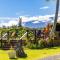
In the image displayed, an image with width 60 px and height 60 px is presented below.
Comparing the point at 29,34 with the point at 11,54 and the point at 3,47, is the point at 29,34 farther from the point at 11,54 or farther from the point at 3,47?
the point at 11,54

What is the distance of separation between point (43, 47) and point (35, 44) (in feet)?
2.50

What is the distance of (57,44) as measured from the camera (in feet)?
89.1

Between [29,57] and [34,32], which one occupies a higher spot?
[34,32]

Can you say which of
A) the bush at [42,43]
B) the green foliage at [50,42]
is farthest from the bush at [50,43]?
the bush at [42,43]

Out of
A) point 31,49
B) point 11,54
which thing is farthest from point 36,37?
point 11,54

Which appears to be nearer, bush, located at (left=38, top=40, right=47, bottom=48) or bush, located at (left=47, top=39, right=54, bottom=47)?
bush, located at (left=38, top=40, right=47, bottom=48)

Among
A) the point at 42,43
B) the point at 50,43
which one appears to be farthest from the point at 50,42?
the point at 42,43

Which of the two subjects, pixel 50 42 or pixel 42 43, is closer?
pixel 42 43

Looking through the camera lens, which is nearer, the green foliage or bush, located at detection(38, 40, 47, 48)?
bush, located at detection(38, 40, 47, 48)

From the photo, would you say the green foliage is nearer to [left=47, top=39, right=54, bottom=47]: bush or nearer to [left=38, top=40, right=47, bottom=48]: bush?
[left=47, top=39, right=54, bottom=47]: bush

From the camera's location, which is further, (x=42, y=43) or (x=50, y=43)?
(x=50, y=43)

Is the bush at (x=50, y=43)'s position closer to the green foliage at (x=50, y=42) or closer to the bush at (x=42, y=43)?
the green foliage at (x=50, y=42)

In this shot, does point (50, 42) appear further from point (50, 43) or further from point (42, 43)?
point (42, 43)

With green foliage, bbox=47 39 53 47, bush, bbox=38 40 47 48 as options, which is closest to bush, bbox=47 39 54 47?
green foliage, bbox=47 39 53 47
